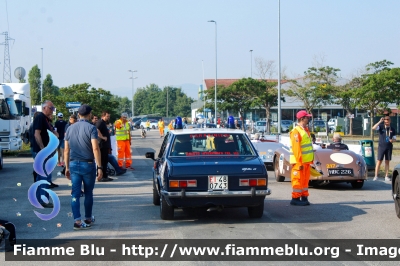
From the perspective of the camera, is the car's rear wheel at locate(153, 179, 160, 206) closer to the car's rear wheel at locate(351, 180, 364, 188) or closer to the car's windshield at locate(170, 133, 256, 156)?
the car's windshield at locate(170, 133, 256, 156)

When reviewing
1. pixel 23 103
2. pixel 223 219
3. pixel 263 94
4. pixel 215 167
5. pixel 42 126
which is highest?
pixel 263 94

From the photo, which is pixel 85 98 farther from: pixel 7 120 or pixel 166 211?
pixel 166 211

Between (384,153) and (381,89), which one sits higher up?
(381,89)

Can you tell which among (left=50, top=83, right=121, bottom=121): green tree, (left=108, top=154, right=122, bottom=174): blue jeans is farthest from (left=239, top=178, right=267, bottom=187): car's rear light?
(left=50, top=83, right=121, bottom=121): green tree

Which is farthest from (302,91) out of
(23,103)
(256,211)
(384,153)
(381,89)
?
(256,211)

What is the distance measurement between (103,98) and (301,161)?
1545 inches

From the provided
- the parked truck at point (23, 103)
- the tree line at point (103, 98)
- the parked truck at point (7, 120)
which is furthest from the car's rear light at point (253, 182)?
the parked truck at point (23, 103)

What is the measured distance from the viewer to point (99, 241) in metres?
8.02

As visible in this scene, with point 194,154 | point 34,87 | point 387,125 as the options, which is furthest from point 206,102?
point 194,154

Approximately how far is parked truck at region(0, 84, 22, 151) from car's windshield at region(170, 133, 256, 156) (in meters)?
17.6

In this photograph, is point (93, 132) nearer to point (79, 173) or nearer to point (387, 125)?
point (79, 173)

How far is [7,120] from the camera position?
2641 centimetres

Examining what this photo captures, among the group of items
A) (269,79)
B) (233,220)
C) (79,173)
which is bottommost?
(233,220)

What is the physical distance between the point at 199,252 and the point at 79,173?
248 centimetres
